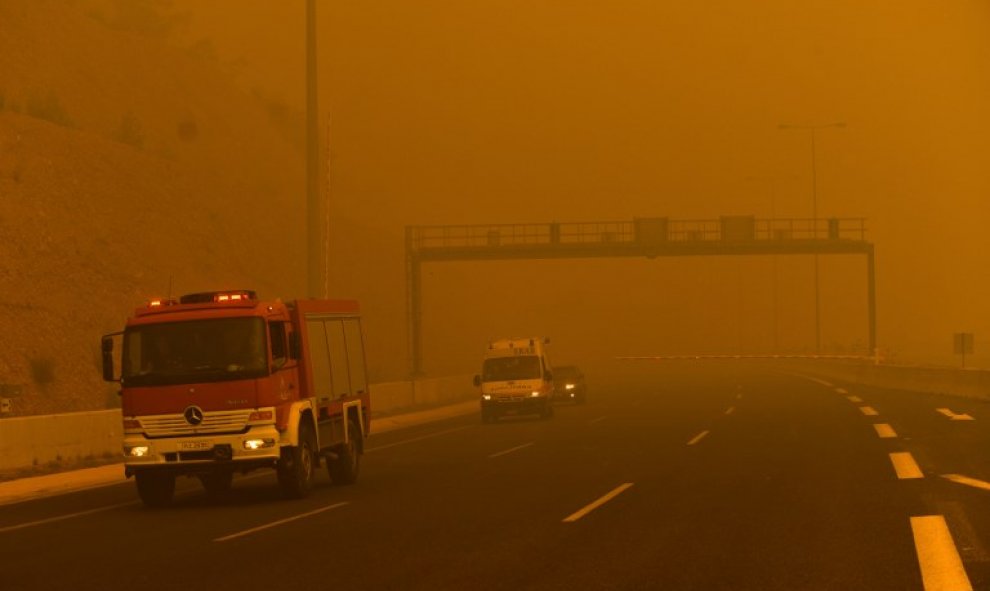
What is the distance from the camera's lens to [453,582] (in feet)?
34.3

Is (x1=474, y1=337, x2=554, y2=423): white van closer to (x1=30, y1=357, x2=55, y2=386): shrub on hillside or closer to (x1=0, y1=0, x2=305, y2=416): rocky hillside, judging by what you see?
(x1=0, y1=0, x2=305, y2=416): rocky hillside

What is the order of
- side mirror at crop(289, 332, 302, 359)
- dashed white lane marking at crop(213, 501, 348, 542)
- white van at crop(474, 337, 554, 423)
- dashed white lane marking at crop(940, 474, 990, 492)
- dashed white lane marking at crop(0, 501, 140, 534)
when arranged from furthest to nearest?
white van at crop(474, 337, 554, 423) → side mirror at crop(289, 332, 302, 359) → dashed white lane marking at crop(940, 474, 990, 492) → dashed white lane marking at crop(0, 501, 140, 534) → dashed white lane marking at crop(213, 501, 348, 542)

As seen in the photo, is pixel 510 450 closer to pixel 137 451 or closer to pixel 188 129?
pixel 137 451

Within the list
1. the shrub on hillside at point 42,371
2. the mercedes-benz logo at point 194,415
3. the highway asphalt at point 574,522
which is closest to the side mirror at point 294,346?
the mercedes-benz logo at point 194,415

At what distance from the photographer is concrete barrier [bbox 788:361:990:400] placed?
3700cm

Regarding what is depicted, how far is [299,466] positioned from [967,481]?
8.55 meters

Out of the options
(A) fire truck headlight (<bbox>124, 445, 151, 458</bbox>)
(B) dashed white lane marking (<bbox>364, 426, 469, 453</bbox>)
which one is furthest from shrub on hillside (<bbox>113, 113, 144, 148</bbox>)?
(A) fire truck headlight (<bbox>124, 445, 151, 458</bbox>)

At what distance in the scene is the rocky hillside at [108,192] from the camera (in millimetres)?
46969

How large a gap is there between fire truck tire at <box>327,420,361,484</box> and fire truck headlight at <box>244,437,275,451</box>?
297 cm

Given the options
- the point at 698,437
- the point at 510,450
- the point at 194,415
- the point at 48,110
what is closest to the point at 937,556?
the point at 194,415

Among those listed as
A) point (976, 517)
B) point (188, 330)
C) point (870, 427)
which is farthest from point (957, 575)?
point (870, 427)

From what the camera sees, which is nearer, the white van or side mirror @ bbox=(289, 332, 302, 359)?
side mirror @ bbox=(289, 332, 302, 359)

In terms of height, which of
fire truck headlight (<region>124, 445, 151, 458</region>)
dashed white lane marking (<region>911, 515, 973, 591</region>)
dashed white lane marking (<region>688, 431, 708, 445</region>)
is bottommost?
dashed white lane marking (<region>688, 431, 708, 445</region>)

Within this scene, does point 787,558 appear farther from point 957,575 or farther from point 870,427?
point 870,427
